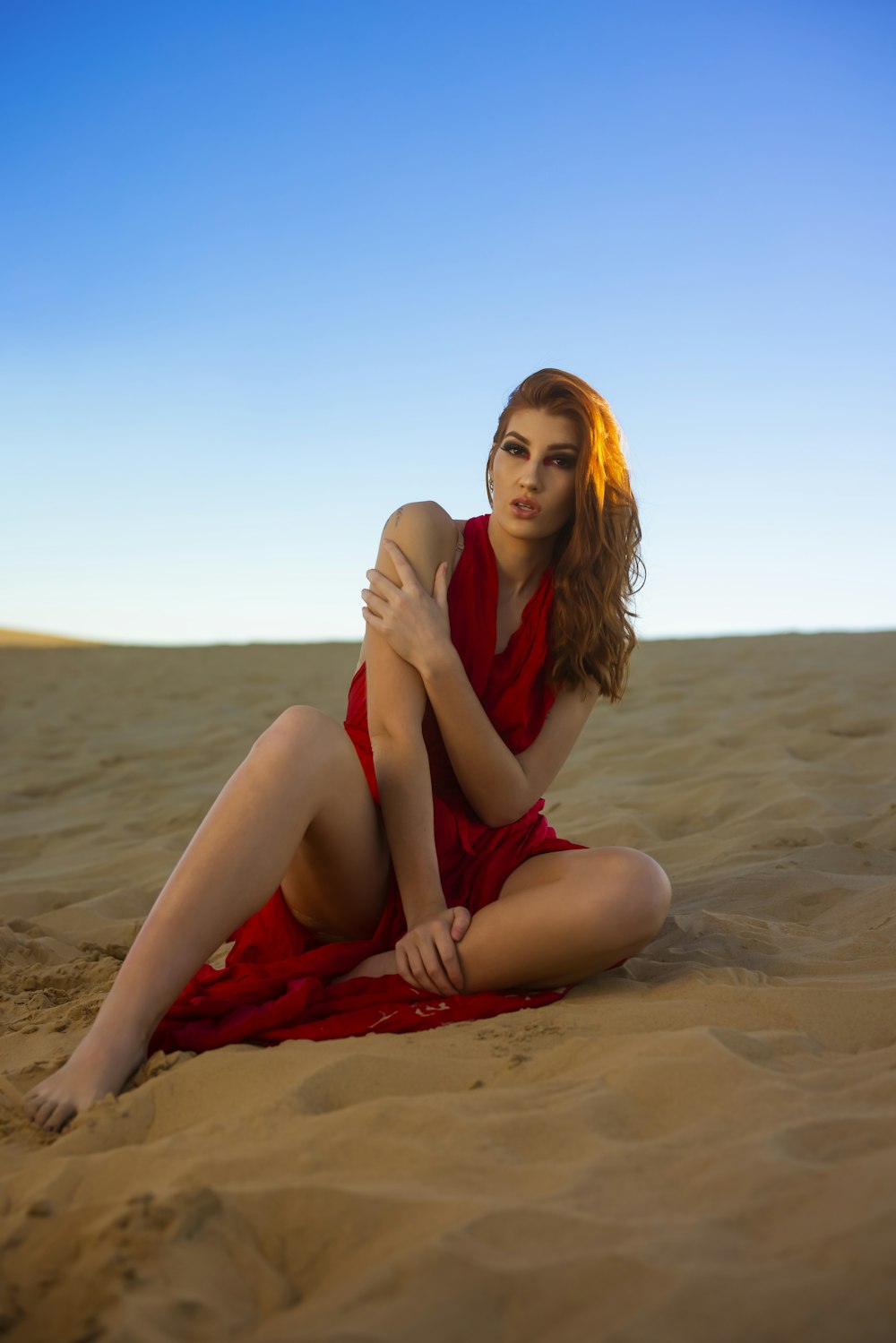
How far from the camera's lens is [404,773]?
2197mm

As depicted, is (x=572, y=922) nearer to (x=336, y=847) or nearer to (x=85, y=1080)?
(x=336, y=847)

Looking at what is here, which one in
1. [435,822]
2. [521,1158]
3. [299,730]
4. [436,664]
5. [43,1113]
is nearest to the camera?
[521,1158]

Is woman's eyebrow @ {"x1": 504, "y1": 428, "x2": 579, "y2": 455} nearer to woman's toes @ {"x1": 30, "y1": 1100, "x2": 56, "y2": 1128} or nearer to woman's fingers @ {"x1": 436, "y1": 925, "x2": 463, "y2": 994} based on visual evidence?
woman's fingers @ {"x1": 436, "y1": 925, "x2": 463, "y2": 994}

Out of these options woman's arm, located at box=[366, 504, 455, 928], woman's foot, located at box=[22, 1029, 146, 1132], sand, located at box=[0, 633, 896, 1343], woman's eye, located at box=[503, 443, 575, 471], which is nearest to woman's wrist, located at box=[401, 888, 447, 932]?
woman's arm, located at box=[366, 504, 455, 928]

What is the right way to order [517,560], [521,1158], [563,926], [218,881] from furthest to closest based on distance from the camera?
[517,560], [563,926], [218,881], [521,1158]

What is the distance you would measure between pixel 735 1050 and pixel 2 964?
1952mm

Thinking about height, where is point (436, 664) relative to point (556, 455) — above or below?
below

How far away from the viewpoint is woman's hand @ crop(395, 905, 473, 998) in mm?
2127

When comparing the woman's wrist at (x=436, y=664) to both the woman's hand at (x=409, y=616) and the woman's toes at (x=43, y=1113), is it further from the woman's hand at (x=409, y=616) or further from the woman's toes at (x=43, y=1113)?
the woman's toes at (x=43, y=1113)

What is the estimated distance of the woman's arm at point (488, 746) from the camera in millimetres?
2260

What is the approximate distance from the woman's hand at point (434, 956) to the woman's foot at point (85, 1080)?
1.77 ft

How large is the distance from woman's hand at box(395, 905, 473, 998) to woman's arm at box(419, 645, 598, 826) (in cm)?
33

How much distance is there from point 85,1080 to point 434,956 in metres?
0.69

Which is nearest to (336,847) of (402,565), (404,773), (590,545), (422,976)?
(404,773)
